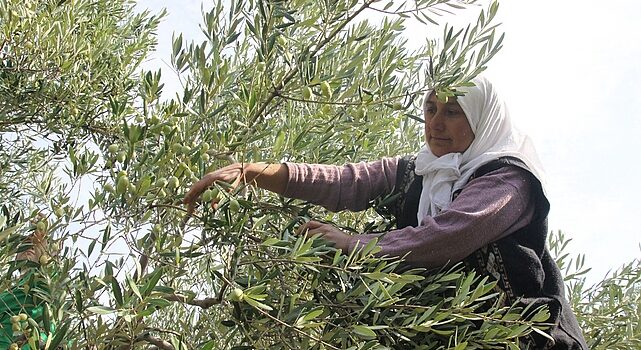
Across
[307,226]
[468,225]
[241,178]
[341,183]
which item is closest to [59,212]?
[241,178]

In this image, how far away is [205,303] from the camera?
2039mm

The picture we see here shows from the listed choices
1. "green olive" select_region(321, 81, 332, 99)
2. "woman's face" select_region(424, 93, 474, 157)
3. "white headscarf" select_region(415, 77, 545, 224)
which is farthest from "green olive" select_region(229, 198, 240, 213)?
"woman's face" select_region(424, 93, 474, 157)

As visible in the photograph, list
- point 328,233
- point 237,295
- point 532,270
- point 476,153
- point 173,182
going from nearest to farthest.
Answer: point 237,295, point 173,182, point 328,233, point 532,270, point 476,153

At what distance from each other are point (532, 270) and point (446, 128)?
0.60 meters

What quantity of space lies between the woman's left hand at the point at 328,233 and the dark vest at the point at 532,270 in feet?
1.56

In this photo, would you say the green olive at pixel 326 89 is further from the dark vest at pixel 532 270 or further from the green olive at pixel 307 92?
the dark vest at pixel 532 270

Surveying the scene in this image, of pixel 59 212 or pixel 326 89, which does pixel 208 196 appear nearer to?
pixel 59 212

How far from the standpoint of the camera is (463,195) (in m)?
2.30

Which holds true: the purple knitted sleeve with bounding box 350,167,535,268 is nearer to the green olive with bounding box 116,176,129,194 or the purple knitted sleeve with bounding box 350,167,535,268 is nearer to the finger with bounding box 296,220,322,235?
the finger with bounding box 296,220,322,235

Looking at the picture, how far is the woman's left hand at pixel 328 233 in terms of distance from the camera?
206cm

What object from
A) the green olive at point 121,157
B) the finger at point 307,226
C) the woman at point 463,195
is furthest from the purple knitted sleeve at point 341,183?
the green olive at point 121,157

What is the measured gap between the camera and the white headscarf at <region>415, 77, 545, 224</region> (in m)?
2.46

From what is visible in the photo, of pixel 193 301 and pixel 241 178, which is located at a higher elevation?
pixel 241 178

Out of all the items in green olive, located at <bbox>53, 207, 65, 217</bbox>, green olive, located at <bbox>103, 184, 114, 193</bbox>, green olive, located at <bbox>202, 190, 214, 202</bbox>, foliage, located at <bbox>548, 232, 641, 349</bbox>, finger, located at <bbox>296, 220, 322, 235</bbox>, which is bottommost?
foliage, located at <bbox>548, 232, 641, 349</bbox>
